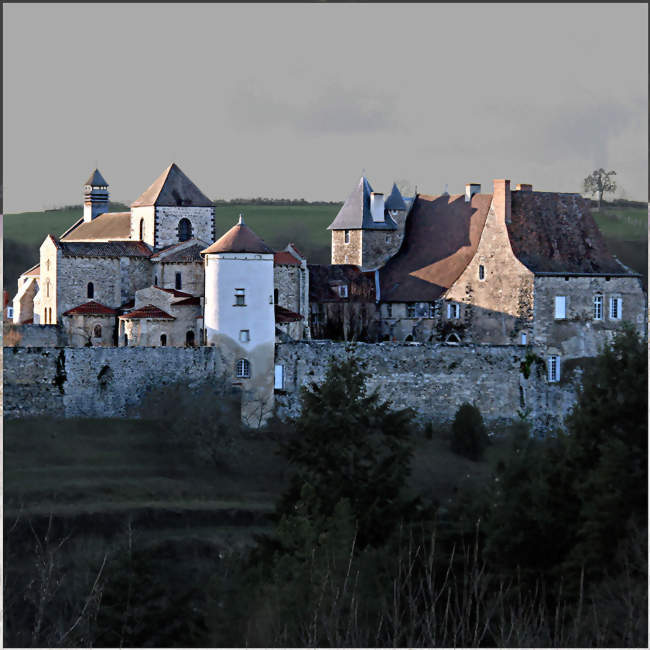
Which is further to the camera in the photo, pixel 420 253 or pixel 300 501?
pixel 420 253

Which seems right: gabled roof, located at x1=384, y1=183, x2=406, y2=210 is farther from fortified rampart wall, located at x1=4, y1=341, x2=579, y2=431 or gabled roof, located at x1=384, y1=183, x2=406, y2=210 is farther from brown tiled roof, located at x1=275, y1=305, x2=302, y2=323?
fortified rampart wall, located at x1=4, y1=341, x2=579, y2=431

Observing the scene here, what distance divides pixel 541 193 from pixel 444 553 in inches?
1143

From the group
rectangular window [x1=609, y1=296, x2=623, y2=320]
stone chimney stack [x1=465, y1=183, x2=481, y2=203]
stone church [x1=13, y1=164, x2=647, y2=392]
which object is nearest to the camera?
stone church [x1=13, y1=164, x2=647, y2=392]

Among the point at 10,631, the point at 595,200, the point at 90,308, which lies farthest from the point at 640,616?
the point at 595,200

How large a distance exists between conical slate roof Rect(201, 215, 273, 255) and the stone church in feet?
0.19

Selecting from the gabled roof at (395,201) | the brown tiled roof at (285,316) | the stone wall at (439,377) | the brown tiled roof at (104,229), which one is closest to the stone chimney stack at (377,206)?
the gabled roof at (395,201)

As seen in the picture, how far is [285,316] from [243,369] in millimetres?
4390

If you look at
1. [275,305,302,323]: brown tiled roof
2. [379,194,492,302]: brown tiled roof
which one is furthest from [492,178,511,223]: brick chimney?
[275,305,302,323]: brown tiled roof

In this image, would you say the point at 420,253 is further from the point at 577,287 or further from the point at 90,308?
the point at 90,308

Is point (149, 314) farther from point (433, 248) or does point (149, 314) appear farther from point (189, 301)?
point (433, 248)

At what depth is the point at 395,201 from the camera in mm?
62375

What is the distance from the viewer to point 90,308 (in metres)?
51.1

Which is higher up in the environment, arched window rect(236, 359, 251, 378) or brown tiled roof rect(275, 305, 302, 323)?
brown tiled roof rect(275, 305, 302, 323)

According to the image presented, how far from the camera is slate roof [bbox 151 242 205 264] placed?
52.3 metres
